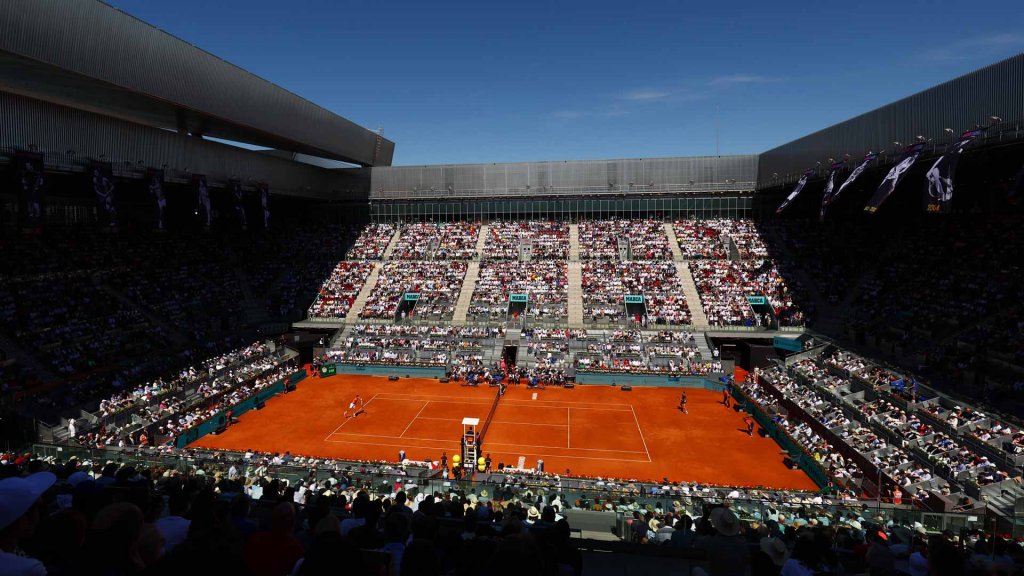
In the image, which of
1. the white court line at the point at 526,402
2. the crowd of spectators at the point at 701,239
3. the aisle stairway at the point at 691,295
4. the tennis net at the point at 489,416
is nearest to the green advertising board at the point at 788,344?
the aisle stairway at the point at 691,295

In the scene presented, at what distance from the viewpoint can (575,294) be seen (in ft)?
159

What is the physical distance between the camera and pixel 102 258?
41.5 m

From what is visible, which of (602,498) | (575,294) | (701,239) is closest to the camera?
(602,498)

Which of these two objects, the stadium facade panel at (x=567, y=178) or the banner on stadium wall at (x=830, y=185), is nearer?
the banner on stadium wall at (x=830, y=185)

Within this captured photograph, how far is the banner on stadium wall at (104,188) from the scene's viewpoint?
29.2 meters

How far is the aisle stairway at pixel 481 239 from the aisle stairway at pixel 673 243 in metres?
18.9

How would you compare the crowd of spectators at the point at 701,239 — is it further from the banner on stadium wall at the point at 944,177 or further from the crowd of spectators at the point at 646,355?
the banner on stadium wall at the point at 944,177

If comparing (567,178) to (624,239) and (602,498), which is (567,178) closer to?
(624,239)

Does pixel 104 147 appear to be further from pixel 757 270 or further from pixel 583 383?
pixel 757 270

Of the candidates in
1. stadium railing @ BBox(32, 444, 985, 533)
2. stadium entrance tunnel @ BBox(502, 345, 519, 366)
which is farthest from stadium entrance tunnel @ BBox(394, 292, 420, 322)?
stadium railing @ BBox(32, 444, 985, 533)

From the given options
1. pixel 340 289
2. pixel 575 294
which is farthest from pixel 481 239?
pixel 340 289

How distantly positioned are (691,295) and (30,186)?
4374cm

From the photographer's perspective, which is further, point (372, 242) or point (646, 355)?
point (372, 242)

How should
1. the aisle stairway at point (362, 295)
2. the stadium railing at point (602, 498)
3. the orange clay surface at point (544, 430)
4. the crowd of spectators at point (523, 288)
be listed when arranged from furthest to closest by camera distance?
1. the aisle stairway at point (362, 295)
2. the crowd of spectators at point (523, 288)
3. the orange clay surface at point (544, 430)
4. the stadium railing at point (602, 498)
